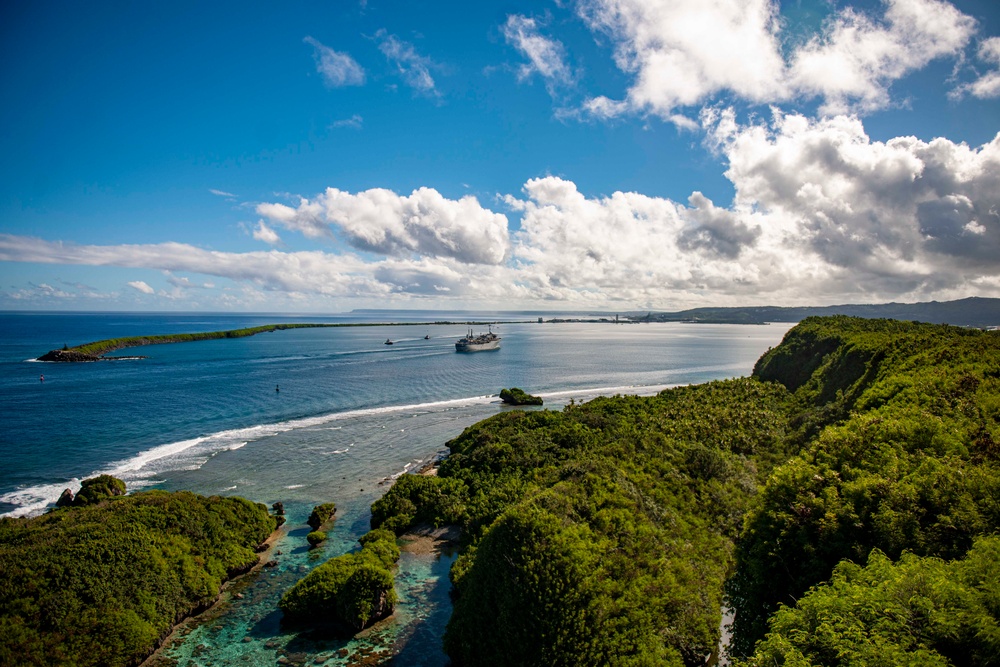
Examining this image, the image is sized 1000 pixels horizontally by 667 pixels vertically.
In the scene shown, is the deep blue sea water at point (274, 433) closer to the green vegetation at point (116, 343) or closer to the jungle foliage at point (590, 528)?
the jungle foliage at point (590, 528)

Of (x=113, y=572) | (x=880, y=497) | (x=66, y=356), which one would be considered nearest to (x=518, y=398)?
(x=113, y=572)

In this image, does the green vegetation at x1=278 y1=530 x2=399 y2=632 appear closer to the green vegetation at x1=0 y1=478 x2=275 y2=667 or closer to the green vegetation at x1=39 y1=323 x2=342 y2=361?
the green vegetation at x1=0 y1=478 x2=275 y2=667

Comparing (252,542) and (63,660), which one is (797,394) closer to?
(252,542)

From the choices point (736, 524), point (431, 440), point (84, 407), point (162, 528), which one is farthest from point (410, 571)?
point (84, 407)

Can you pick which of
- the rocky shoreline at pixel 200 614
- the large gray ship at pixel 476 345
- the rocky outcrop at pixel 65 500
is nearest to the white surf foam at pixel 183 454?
the rocky outcrop at pixel 65 500

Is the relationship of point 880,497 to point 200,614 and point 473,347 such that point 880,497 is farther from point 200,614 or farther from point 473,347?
point 473,347

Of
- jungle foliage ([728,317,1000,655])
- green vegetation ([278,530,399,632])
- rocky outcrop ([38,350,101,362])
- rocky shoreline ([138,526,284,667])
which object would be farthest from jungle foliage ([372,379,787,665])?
rocky outcrop ([38,350,101,362])
